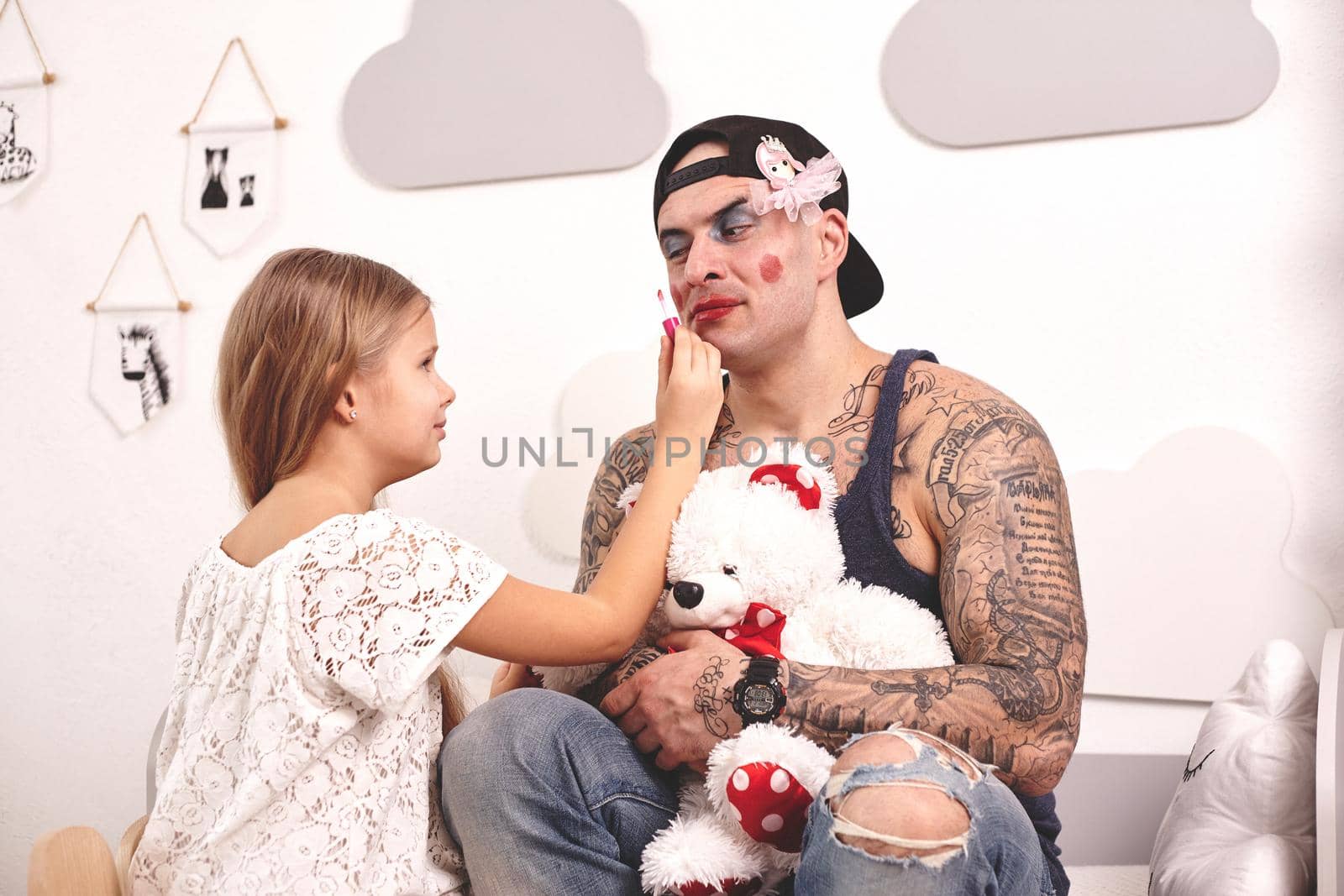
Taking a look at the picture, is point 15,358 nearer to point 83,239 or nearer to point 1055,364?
point 83,239

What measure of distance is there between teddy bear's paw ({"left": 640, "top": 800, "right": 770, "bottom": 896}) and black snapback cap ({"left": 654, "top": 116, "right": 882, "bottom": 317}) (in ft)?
2.96

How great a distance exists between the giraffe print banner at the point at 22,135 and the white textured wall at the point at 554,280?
4 cm

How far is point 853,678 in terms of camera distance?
1.29 meters

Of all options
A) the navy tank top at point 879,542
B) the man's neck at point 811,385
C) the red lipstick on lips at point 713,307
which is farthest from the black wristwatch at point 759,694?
the red lipstick on lips at point 713,307

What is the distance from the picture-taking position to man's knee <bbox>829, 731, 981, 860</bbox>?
0.99 meters

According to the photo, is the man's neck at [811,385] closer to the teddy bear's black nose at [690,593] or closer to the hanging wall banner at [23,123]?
the teddy bear's black nose at [690,593]

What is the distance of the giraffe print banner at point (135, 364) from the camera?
8.48ft

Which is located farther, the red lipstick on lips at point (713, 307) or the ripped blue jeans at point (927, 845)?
the red lipstick on lips at point (713, 307)

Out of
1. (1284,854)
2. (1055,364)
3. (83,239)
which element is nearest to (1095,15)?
(1055,364)

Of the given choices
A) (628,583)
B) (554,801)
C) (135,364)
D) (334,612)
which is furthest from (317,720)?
(135,364)

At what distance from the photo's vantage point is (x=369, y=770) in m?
1.25

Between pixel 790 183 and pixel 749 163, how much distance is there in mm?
66

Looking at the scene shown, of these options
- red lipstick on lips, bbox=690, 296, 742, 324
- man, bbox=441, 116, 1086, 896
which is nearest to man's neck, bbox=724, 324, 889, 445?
man, bbox=441, 116, 1086, 896

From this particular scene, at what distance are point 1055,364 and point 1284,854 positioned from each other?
90 cm
